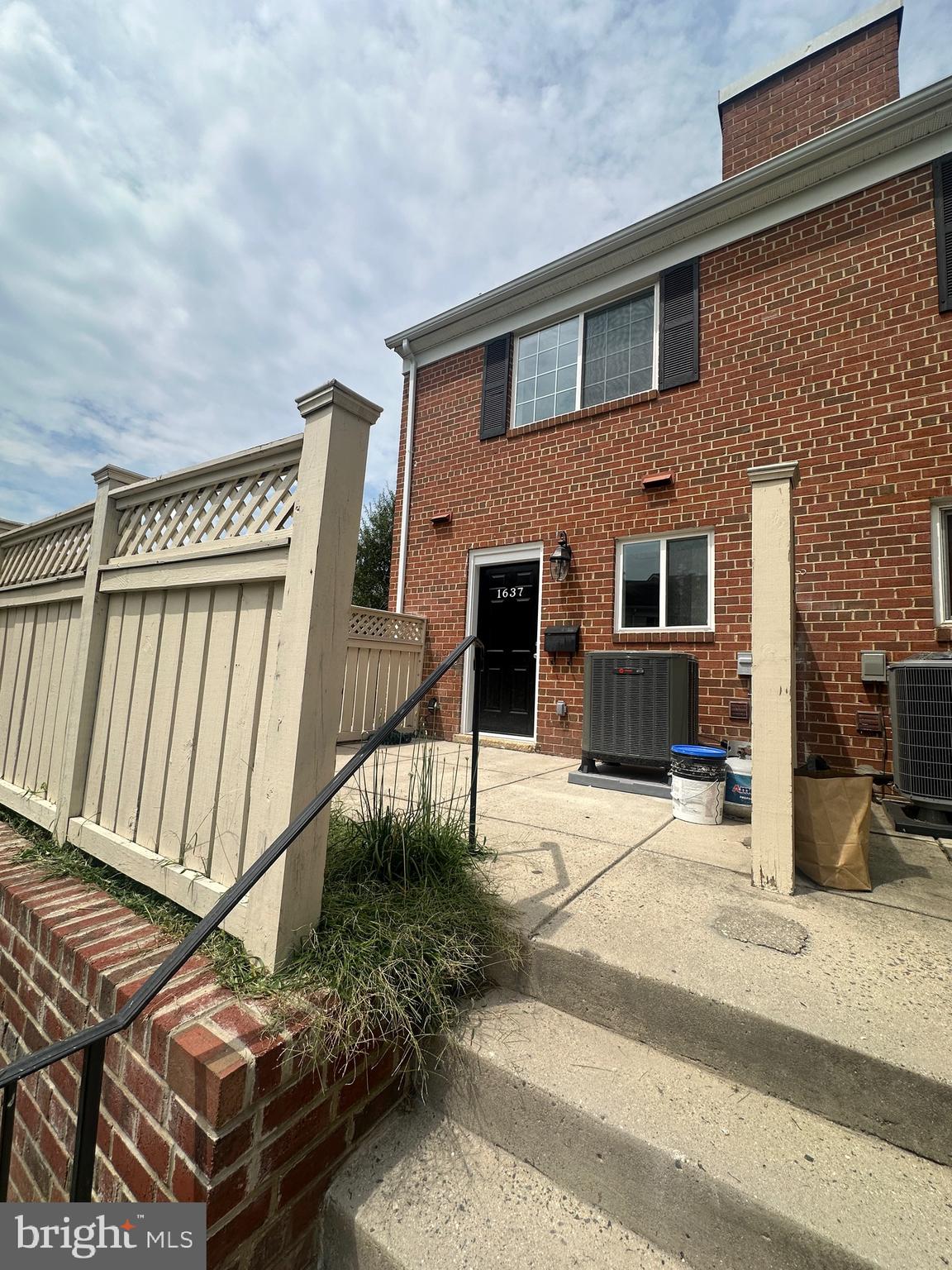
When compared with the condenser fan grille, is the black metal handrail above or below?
below

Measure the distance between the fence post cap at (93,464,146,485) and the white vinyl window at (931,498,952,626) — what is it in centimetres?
484

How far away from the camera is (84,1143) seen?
1.00 meters

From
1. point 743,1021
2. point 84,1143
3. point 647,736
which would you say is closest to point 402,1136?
point 84,1143

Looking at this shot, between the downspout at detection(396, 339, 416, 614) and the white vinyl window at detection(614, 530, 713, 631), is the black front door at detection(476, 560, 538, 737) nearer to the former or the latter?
the white vinyl window at detection(614, 530, 713, 631)

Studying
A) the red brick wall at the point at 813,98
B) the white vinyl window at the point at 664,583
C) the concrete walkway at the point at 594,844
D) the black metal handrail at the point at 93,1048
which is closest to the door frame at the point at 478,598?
the white vinyl window at the point at 664,583

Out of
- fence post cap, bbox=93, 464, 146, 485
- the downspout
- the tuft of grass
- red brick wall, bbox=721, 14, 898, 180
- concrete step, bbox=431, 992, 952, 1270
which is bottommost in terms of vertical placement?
concrete step, bbox=431, 992, 952, 1270

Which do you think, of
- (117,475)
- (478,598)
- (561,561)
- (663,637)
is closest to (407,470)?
(478,598)

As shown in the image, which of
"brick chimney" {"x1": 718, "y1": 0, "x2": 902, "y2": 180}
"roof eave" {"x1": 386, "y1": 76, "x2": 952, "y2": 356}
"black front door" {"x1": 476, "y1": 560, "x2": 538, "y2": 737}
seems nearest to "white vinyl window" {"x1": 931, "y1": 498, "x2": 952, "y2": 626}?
"roof eave" {"x1": 386, "y1": 76, "x2": 952, "y2": 356}

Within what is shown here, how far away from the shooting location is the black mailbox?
4.91m

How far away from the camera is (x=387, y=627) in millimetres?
5547

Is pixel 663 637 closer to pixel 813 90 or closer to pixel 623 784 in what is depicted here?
pixel 623 784

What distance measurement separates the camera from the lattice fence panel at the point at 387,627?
513 centimetres

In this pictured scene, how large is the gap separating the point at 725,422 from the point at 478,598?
9.47ft

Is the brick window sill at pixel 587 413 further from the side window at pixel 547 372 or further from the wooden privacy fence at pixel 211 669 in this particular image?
the wooden privacy fence at pixel 211 669
